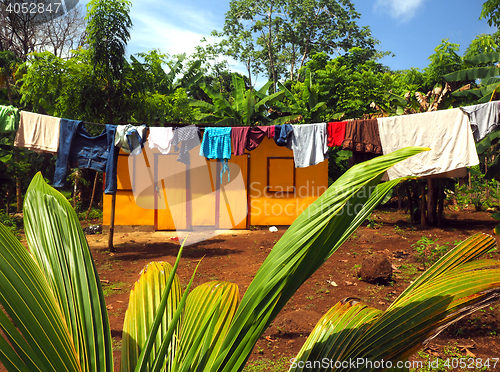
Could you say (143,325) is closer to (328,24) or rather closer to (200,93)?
(200,93)

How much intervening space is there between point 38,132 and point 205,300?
6656 mm

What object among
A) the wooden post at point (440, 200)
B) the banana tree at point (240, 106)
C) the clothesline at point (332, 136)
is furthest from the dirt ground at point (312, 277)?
the banana tree at point (240, 106)

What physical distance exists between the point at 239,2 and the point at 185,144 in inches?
682

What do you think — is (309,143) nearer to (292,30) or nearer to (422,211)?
(422,211)

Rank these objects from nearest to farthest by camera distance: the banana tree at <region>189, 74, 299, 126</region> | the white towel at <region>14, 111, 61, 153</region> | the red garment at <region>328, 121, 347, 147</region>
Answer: the white towel at <region>14, 111, 61, 153</region>
the red garment at <region>328, 121, 347, 147</region>
the banana tree at <region>189, 74, 299, 126</region>

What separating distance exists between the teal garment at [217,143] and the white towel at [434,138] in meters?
3.11

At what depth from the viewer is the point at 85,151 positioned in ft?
21.4

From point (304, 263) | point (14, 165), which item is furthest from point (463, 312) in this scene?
point (14, 165)

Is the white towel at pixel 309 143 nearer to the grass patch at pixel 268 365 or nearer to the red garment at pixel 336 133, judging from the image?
the red garment at pixel 336 133

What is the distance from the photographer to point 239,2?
69.1ft

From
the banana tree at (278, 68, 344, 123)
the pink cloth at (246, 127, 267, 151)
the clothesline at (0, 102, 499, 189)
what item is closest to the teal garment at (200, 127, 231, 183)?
the clothesline at (0, 102, 499, 189)

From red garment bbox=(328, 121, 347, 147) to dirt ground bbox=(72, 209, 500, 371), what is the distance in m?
2.27

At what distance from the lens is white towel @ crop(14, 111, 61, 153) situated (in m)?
6.13

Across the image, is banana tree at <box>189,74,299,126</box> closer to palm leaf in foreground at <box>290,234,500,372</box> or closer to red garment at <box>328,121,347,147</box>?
red garment at <box>328,121,347,147</box>
